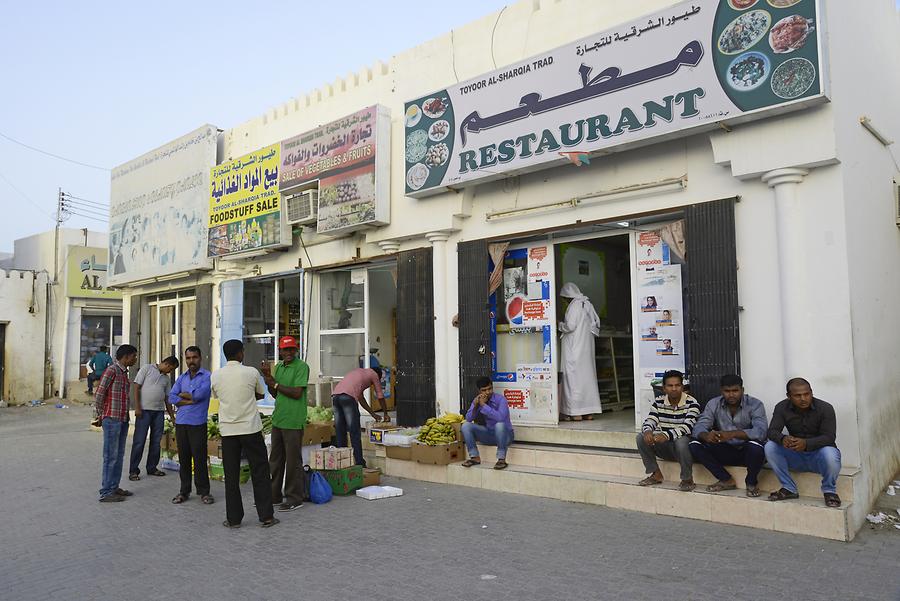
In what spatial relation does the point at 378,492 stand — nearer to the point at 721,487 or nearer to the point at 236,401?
the point at 236,401

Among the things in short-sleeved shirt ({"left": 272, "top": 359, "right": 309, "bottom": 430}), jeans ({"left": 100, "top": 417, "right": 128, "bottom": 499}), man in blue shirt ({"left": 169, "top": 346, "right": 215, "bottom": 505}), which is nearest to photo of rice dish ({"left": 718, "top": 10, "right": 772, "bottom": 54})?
short-sleeved shirt ({"left": 272, "top": 359, "right": 309, "bottom": 430})

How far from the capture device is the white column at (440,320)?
9242 millimetres

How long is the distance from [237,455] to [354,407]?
96.0 inches

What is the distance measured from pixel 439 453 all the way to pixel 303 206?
202 inches

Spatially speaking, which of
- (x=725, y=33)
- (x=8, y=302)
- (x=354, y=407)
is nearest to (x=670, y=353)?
(x=725, y=33)

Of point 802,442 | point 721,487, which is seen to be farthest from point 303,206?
point 802,442

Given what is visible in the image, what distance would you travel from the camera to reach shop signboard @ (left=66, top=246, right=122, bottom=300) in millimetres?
22578

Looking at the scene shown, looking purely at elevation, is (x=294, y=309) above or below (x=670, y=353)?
above

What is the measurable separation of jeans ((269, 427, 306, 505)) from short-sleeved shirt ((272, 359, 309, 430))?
86 mm

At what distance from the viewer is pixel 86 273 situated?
2292 centimetres

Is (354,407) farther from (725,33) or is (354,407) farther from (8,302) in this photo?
(8,302)

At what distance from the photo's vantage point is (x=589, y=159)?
7.66 metres

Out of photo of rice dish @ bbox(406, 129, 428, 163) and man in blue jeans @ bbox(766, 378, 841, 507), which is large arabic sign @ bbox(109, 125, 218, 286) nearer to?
photo of rice dish @ bbox(406, 129, 428, 163)

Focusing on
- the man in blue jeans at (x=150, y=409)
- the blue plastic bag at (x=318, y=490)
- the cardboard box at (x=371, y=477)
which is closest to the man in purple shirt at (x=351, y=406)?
the cardboard box at (x=371, y=477)
